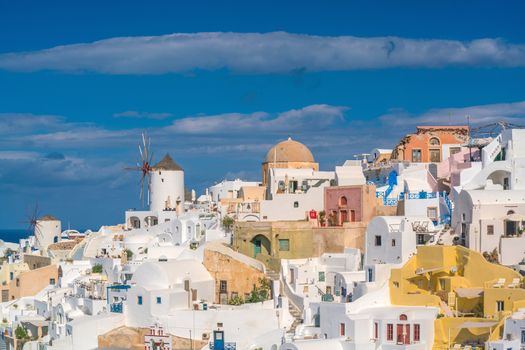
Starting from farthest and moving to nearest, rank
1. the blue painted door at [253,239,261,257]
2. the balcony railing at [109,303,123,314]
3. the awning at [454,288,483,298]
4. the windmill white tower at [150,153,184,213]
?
the windmill white tower at [150,153,184,213] → the blue painted door at [253,239,261,257] → the balcony railing at [109,303,123,314] → the awning at [454,288,483,298]

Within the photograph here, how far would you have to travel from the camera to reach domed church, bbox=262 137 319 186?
55812 mm

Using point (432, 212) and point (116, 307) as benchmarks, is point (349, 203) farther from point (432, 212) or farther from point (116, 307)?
point (116, 307)

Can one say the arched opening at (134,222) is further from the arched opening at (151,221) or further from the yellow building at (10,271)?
the yellow building at (10,271)

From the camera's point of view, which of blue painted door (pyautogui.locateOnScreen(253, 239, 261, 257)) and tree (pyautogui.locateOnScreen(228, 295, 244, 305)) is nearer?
tree (pyautogui.locateOnScreen(228, 295, 244, 305))

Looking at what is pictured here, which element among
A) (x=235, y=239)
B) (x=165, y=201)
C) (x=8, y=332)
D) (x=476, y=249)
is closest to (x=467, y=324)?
(x=476, y=249)

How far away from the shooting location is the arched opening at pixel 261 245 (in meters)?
43.4

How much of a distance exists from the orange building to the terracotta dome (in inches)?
241

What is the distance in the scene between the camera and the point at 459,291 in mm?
34281

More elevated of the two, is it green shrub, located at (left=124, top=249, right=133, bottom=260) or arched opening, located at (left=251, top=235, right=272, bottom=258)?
arched opening, located at (left=251, top=235, right=272, bottom=258)

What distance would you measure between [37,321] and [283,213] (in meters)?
12.6

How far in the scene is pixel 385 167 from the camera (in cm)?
5088

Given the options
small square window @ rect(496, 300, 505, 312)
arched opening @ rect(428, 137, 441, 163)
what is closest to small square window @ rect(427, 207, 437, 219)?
arched opening @ rect(428, 137, 441, 163)

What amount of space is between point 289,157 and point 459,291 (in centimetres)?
2301

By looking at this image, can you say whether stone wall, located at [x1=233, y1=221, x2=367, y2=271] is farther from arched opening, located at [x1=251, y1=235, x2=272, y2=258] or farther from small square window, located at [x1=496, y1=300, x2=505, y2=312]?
small square window, located at [x1=496, y1=300, x2=505, y2=312]
